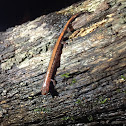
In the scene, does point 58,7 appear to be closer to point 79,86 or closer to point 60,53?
point 60,53

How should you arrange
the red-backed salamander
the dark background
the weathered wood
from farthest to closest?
the dark background → the red-backed salamander → the weathered wood

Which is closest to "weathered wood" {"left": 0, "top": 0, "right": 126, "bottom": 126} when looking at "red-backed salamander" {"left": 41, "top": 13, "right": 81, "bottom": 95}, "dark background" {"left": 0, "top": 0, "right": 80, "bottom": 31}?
"red-backed salamander" {"left": 41, "top": 13, "right": 81, "bottom": 95}

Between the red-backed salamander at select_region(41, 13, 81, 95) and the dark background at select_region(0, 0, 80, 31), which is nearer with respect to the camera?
the red-backed salamander at select_region(41, 13, 81, 95)

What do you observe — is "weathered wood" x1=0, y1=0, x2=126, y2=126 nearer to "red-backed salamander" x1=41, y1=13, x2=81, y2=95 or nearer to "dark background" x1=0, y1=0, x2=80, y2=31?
"red-backed salamander" x1=41, y1=13, x2=81, y2=95

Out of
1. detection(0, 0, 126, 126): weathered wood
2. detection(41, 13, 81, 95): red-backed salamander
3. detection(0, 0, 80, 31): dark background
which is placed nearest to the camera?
detection(0, 0, 126, 126): weathered wood

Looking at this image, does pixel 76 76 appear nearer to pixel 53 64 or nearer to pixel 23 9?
pixel 53 64

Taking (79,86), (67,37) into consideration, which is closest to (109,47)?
(79,86)
